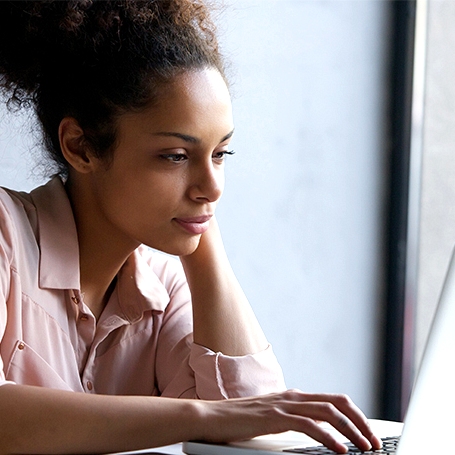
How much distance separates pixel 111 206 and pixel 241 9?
39.6 inches

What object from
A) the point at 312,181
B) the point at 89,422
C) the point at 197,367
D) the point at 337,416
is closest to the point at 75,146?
the point at 197,367

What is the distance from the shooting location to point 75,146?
122 cm

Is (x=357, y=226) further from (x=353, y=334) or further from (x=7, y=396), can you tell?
(x=7, y=396)

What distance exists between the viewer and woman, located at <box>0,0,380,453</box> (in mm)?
1139

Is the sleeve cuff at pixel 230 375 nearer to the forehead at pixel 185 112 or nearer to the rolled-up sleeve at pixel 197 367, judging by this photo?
the rolled-up sleeve at pixel 197 367

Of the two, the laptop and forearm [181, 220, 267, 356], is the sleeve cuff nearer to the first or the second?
forearm [181, 220, 267, 356]

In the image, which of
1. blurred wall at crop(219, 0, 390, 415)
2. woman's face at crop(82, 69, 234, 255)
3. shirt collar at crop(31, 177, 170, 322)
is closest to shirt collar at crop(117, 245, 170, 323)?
shirt collar at crop(31, 177, 170, 322)

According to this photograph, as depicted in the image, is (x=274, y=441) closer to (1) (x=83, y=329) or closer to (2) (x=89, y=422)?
(2) (x=89, y=422)

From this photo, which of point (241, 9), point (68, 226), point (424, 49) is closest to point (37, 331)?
point (68, 226)

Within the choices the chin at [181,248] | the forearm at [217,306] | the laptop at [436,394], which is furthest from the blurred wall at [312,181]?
the laptop at [436,394]

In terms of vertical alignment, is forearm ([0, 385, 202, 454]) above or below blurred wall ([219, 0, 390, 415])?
below

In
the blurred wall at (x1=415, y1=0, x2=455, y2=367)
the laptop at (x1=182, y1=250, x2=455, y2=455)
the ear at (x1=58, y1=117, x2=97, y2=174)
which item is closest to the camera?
the laptop at (x1=182, y1=250, x2=455, y2=455)

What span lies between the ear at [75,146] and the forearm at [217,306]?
0.23 meters

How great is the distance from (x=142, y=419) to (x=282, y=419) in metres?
0.15
